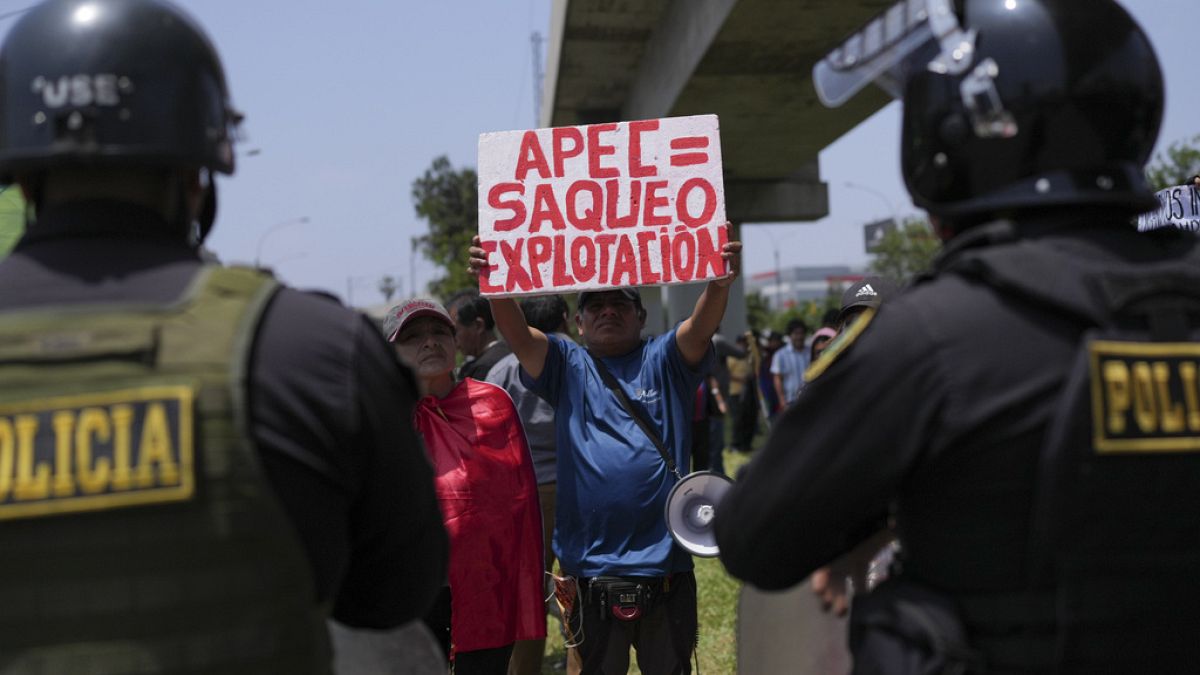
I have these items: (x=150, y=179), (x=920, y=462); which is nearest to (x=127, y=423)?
(x=150, y=179)

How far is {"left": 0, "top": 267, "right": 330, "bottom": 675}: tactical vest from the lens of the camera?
173 centimetres

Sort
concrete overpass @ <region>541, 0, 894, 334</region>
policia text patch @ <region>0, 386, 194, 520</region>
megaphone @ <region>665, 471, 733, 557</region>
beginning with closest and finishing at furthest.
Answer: policia text patch @ <region>0, 386, 194, 520</region> → megaphone @ <region>665, 471, 733, 557</region> → concrete overpass @ <region>541, 0, 894, 334</region>

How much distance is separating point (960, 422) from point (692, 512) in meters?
1.97

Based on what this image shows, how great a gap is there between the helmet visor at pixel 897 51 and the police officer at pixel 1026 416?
1.4 inches

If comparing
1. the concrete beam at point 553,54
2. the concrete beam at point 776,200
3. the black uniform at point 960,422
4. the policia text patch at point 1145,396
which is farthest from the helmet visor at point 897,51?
the concrete beam at point 776,200

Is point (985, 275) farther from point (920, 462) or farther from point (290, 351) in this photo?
point (290, 351)

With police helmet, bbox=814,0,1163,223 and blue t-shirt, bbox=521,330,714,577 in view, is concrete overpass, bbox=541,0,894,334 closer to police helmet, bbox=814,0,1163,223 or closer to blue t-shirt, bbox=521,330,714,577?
blue t-shirt, bbox=521,330,714,577

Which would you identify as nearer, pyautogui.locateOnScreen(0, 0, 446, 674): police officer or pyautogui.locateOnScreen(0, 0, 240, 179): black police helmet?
pyautogui.locateOnScreen(0, 0, 446, 674): police officer

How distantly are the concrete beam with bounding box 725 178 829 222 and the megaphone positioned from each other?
2095cm

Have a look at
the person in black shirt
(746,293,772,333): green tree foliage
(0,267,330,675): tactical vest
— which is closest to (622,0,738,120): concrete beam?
the person in black shirt

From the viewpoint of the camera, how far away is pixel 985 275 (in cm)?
189

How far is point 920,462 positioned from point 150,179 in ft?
4.55

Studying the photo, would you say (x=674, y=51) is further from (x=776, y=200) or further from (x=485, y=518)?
(x=485, y=518)

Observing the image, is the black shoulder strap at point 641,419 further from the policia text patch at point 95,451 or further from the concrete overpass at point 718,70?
the concrete overpass at point 718,70
